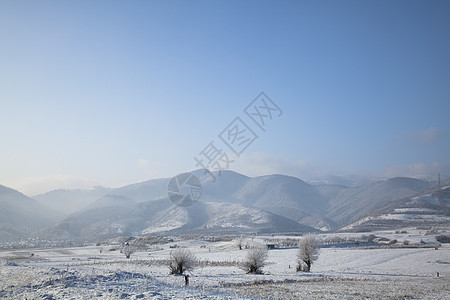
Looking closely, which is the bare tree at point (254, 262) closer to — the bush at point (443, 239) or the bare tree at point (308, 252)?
the bare tree at point (308, 252)

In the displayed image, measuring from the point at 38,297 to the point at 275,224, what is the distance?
621 feet

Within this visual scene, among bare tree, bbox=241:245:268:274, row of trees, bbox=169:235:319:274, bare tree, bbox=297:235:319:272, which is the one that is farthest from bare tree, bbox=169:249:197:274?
bare tree, bbox=297:235:319:272

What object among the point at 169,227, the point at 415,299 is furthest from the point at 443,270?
the point at 169,227

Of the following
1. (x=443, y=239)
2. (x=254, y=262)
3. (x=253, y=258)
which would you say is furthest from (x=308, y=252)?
(x=443, y=239)

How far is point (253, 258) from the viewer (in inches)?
1521

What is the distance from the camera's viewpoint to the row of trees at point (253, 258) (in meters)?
35.7

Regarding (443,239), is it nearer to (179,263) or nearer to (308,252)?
(308,252)

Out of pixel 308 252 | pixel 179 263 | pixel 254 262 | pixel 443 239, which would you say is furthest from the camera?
pixel 443 239

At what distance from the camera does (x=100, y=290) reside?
1498 centimetres

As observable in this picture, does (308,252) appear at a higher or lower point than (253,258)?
lower

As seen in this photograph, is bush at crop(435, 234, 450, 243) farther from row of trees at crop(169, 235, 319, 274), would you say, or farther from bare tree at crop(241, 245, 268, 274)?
bare tree at crop(241, 245, 268, 274)

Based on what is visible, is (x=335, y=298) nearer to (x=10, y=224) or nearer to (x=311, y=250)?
(x=311, y=250)

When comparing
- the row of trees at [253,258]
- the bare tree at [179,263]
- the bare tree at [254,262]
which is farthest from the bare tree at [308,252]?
the bare tree at [179,263]

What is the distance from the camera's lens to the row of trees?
1406 inches
